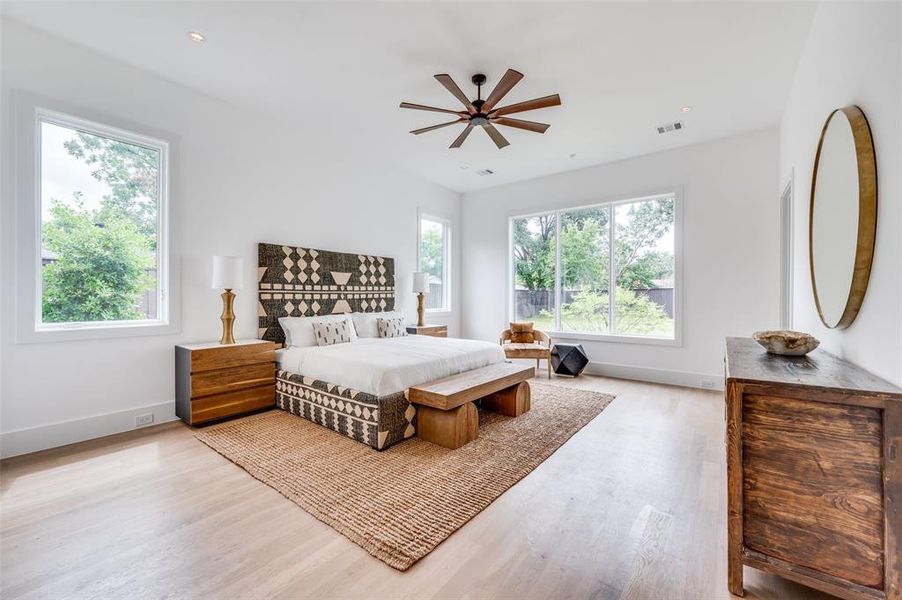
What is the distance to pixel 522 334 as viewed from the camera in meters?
5.79

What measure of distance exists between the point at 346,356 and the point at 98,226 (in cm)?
227

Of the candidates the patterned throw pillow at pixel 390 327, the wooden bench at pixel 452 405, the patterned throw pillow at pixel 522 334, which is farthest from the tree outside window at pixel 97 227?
the patterned throw pillow at pixel 522 334

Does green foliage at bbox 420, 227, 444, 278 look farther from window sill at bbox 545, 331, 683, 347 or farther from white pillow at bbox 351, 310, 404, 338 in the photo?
window sill at bbox 545, 331, 683, 347

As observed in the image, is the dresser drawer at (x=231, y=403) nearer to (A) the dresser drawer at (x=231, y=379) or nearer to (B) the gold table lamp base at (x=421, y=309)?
(A) the dresser drawer at (x=231, y=379)

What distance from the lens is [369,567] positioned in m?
1.57

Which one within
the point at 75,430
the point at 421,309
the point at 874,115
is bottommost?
the point at 75,430

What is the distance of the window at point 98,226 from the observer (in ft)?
9.16

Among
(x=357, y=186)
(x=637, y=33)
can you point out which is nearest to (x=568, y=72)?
(x=637, y=33)

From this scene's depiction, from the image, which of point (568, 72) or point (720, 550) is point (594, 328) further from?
point (720, 550)

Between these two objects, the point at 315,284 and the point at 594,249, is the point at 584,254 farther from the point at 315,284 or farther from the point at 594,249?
the point at 315,284

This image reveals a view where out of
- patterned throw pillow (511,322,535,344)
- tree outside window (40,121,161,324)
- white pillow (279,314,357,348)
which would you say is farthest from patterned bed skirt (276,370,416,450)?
patterned throw pillow (511,322,535,344)

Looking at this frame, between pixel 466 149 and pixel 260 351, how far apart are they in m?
3.46

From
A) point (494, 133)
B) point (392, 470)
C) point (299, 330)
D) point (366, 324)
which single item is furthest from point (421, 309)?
point (392, 470)

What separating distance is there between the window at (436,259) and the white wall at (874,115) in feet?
15.5
